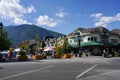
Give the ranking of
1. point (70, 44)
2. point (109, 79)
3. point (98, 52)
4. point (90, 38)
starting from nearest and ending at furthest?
1. point (109, 79)
2. point (98, 52)
3. point (90, 38)
4. point (70, 44)

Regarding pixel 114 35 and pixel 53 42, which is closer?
pixel 114 35

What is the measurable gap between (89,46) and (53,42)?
148 ft

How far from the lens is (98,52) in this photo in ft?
276

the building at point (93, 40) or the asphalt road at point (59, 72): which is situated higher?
the building at point (93, 40)

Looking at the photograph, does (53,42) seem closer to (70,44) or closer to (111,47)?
(70,44)

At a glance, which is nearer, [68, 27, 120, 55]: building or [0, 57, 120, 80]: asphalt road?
[0, 57, 120, 80]: asphalt road

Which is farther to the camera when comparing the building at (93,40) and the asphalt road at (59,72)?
the building at (93,40)

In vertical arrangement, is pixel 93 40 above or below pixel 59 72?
above

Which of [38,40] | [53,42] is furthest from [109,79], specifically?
[53,42]

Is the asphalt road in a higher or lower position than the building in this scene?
lower

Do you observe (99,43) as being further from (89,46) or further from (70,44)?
(70,44)

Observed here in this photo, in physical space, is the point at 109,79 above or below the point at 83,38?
below

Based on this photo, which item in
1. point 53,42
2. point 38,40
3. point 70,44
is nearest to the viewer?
point 70,44

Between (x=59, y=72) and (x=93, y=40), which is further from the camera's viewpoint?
(x=93, y=40)
